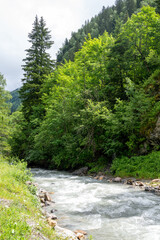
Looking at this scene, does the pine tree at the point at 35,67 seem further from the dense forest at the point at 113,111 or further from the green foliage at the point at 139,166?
the green foliage at the point at 139,166

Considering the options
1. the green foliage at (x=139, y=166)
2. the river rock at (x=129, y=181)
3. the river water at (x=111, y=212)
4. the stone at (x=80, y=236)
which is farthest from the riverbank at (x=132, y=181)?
the stone at (x=80, y=236)

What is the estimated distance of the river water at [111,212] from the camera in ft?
19.7

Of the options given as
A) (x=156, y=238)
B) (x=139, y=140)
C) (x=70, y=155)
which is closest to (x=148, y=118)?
(x=139, y=140)

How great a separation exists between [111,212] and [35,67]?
32412 mm

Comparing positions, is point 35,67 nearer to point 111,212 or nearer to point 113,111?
point 113,111

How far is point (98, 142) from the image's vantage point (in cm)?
2116

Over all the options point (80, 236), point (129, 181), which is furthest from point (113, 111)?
point (80, 236)

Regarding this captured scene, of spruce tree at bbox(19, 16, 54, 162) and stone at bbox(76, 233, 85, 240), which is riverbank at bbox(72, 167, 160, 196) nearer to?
stone at bbox(76, 233, 85, 240)

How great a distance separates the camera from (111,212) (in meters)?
7.89

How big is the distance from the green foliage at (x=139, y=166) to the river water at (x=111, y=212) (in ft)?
8.77

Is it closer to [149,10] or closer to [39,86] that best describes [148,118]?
[149,10]

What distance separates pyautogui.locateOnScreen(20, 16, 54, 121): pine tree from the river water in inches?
962

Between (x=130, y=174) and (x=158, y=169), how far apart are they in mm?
2264

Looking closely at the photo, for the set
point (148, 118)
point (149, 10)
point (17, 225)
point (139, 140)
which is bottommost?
point (17, 225)
